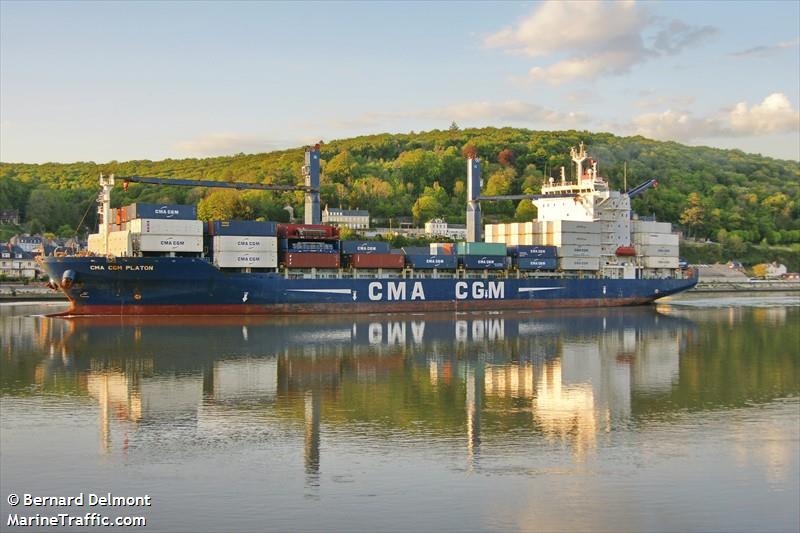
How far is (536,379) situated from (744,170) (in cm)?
18961

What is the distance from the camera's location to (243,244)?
5100 cm

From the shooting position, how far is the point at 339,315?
178 feet

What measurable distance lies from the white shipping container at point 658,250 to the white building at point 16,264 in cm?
6822

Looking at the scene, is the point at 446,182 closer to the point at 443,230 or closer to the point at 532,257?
the point at 443,230

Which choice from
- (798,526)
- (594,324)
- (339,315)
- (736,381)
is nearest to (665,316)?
(594,324)

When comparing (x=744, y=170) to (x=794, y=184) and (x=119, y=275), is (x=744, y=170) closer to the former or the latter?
(x=794, y=184)

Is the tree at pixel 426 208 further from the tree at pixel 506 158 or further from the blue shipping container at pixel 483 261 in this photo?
the blue shipping container at pixel 483 261

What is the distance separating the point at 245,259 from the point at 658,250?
3693cm

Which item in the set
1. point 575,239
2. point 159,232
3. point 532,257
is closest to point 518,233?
point 575,239

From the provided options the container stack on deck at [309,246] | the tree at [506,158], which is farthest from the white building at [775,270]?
the container stack on deck at [309,246]

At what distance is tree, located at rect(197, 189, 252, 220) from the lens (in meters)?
112

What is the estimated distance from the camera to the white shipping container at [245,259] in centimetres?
5038

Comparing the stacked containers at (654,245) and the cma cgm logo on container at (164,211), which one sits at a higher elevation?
the cma cgm logo on container at (164,211)

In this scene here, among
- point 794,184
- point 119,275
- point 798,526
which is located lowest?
point 798,526
